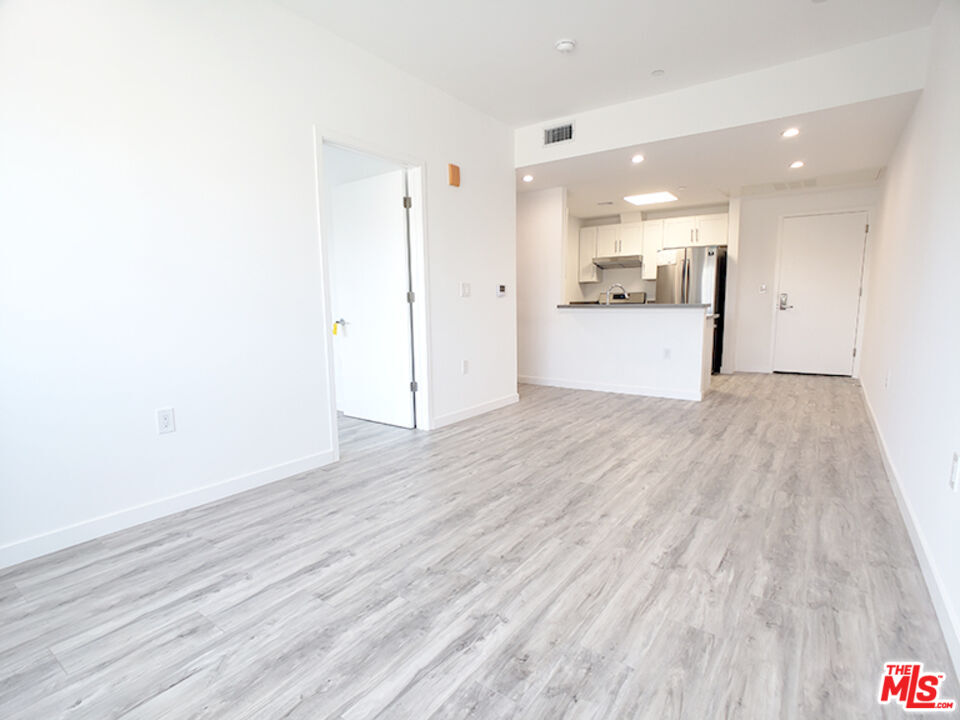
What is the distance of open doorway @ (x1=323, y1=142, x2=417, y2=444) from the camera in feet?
12.4

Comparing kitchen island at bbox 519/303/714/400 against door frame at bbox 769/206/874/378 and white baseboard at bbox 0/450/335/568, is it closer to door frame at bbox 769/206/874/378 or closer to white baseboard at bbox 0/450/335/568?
door frame at bbox 769/206/874/378

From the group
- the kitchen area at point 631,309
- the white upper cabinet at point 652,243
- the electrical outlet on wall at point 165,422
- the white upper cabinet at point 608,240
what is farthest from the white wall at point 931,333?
the white upper cabinet at point 608,240

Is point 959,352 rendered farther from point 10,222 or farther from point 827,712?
point 10,222

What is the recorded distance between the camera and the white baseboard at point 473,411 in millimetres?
3992

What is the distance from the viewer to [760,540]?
208 centimetres

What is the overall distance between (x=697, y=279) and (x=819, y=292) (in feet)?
5.09

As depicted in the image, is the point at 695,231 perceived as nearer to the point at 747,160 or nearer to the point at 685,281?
the point at 685,281

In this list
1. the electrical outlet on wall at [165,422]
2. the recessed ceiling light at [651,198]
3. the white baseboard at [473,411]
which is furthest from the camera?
the recessed ceiling light at [651,198]

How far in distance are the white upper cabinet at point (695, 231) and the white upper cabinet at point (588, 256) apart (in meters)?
1.11

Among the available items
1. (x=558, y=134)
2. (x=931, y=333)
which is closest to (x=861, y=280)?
(x=558, y=134)

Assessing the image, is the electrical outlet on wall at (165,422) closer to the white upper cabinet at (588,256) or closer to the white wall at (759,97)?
the white wall at (759,97)

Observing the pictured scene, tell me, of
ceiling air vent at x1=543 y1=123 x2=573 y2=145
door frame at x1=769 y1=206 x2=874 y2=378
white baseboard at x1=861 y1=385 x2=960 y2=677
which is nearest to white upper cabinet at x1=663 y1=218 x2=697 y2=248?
door frame at x1=769 y1=206 x2=874 y2=378

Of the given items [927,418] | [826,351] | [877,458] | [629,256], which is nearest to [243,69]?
[927,418]

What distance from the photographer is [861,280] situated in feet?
19.6
